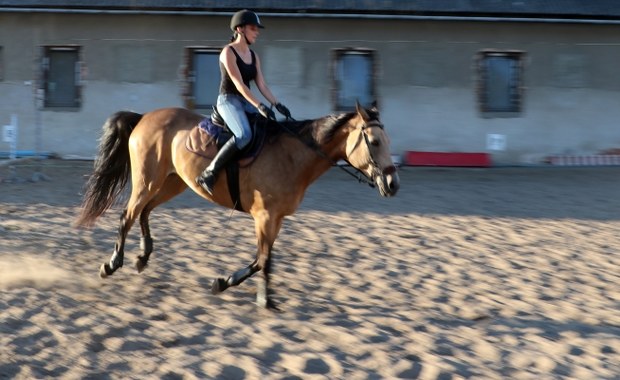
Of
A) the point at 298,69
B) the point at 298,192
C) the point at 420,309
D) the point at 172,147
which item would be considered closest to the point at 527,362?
the point at 420,309

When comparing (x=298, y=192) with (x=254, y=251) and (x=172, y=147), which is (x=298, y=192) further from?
(x=254, y=251)

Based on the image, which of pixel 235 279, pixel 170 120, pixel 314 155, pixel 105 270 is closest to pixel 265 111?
pixel 314 155

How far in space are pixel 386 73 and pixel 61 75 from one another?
7589mm

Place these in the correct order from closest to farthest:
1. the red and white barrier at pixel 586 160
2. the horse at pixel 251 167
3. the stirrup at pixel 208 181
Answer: the horse at pixel 251 167 → the stirrup at pixel 208 181 → the red and white barrier at pixel 586 160

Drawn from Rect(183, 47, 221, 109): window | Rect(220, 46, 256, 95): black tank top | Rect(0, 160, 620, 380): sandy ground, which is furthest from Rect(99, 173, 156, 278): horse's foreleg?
Rect(183, 47, 221, 109): window

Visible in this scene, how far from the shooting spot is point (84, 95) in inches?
617

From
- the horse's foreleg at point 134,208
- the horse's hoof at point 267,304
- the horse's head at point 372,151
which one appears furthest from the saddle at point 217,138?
the horse's hoof at point 267,304

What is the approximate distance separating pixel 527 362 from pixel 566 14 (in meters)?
12.8

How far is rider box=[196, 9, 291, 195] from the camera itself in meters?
6.09

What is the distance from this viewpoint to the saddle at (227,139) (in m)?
6.15

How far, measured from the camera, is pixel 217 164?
614cm

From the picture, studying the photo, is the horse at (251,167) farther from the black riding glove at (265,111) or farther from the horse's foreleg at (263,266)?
the black riding glove at (265,111)

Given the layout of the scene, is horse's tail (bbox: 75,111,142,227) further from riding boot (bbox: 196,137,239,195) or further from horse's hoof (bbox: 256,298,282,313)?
horse's hoof (bbox: 256,298,282,313)

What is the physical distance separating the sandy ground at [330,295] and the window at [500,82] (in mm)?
5210
